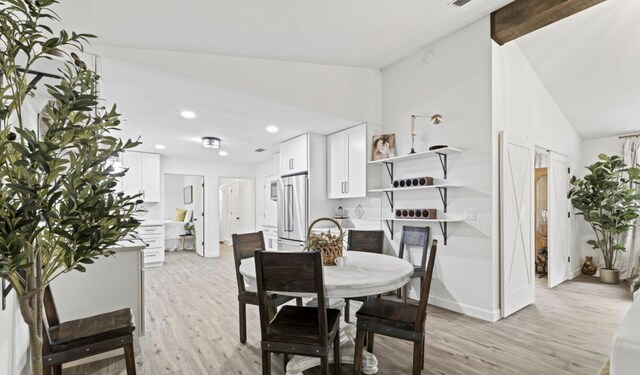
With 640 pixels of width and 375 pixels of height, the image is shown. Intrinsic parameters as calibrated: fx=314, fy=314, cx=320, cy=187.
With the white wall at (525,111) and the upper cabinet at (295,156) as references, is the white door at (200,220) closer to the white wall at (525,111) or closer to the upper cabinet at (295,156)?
the upper cabinet at (295,156)

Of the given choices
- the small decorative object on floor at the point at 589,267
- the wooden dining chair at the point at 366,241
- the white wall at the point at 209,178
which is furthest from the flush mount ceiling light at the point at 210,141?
the small decorative object on floor at the point at 589,267

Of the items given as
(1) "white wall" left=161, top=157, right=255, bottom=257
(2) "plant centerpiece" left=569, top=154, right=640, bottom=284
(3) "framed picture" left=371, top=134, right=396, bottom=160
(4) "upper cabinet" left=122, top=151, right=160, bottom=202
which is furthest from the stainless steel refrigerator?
(2) "plant centerpiece" left=569, top=154, right=640, bottom=284

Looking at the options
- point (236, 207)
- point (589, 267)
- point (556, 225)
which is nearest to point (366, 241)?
point (556, 225)

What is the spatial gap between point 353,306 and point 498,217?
189 centimetres

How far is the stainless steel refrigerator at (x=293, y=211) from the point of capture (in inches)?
198

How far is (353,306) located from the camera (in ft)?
12.2

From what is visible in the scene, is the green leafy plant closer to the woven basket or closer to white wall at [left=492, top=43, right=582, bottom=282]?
white wall at [left=492, top=43, right=582, bottom=282]

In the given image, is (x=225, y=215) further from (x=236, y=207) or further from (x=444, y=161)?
(x=444, y=161)

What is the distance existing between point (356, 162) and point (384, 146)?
51 cm

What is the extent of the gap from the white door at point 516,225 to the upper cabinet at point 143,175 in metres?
6.46

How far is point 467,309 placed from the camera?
11.2ft

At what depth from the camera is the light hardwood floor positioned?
2340 millimetres

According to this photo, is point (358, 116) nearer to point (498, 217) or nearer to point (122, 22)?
point (498, 217)

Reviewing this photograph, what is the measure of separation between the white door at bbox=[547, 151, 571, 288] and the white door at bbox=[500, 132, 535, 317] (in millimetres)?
1109
